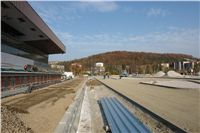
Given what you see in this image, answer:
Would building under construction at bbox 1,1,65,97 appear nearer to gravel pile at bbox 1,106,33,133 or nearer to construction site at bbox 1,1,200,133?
construction site at bbox 1,1,200,133

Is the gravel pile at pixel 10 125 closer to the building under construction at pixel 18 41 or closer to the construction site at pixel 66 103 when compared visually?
the construction site at pixel 66 103

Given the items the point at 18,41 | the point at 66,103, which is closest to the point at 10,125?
the point at 66,103

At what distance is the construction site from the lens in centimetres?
1092

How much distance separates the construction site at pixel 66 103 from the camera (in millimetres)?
10922

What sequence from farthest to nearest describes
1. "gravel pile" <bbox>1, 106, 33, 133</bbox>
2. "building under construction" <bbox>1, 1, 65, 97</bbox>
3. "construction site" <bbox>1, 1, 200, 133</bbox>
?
"building under construction" <bbox>1, 1, 65, 97</bbox> → "construction site" <bbox>1, 1, 200, 133</bbox> → "gravel pile" <bbox>1, 106, 33, 133</bbox>

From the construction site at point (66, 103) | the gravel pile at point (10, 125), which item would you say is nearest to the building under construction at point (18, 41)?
the construction site at point (66, 103)

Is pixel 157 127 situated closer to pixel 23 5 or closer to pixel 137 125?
pixel 137 125

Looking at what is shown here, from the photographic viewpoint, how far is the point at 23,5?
27312 mm

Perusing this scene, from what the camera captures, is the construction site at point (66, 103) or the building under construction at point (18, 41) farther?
the building under construction at point (18, 41)

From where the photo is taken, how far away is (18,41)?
42469 millimetres

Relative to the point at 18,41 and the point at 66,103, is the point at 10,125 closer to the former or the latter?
the point at 66,103

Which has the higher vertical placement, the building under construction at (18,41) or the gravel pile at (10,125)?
the building under construction at (18,41)

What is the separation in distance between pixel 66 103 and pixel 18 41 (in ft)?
82.3

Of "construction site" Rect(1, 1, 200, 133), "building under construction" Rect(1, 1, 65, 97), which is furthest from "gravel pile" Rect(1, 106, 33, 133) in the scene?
"building under construction" Rect(1, 1, 65, 97)
